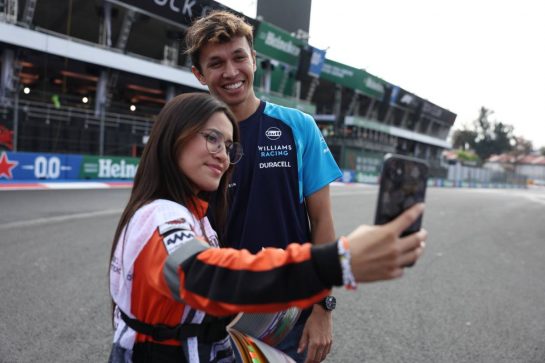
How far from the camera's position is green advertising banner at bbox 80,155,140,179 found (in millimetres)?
16547

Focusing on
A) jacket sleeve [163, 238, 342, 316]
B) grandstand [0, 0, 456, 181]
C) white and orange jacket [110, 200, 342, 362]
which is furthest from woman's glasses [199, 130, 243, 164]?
grandstand [0, 0, 456, 181]

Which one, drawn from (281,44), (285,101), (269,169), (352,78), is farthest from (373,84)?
(269,169)

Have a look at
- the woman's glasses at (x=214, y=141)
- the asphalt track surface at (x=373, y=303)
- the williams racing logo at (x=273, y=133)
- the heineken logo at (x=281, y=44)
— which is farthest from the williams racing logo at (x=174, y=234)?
the heineken logo at (x=281, y=44)

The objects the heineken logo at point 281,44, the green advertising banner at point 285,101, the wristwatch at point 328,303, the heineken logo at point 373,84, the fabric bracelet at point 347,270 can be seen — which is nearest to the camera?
the fabric bracelet at point 347,270

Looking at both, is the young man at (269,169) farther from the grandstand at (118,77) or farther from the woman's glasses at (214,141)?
the grandstand at (118,77)

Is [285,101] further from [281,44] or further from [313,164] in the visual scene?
[313,164]

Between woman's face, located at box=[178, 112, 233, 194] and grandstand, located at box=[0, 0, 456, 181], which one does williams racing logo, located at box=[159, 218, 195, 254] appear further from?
grandstand, located at box=[0, 0, 456, 181]

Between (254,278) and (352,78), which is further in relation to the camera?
(352,78)

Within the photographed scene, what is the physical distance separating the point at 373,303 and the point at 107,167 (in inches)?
585

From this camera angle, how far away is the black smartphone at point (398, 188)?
106cm

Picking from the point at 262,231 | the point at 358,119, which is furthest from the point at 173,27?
the point at 262,231

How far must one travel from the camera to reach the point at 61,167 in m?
15.5

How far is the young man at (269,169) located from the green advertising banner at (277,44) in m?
28.2

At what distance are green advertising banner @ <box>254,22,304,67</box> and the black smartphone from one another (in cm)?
2920
